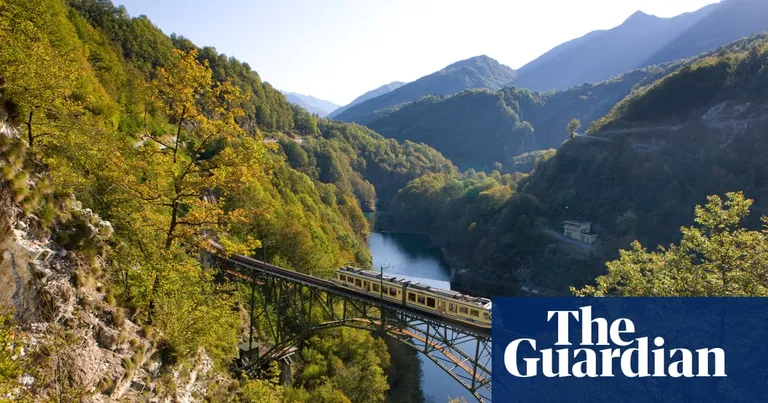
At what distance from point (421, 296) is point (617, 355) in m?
8.15

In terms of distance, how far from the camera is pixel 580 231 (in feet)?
205

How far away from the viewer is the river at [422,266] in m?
38.1

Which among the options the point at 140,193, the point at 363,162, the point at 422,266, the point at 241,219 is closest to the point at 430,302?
the point at 241,219

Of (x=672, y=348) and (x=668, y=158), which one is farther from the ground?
(x=668, y=158)

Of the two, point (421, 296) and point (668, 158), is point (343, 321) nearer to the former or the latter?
point (421, 296)

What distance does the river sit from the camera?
1500 inches

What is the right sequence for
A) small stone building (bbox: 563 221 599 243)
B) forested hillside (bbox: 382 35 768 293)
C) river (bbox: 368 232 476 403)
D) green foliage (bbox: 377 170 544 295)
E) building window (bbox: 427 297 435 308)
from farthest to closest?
1. green foliage (bbox: 377 170 544 295)
2. small stone building (bbox: 563 221 599 243)
3. forested hillside (bbox: 382 35 768 293)
4. river (bbox: 368 232 476 403)
5. building window (bbox: 427 297 435 308)

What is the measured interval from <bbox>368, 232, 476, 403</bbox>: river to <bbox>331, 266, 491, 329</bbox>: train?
19.9 m

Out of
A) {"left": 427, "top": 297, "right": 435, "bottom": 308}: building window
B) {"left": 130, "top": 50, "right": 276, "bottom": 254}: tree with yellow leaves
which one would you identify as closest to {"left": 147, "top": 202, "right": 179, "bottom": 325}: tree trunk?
{"left": 130, "top": 50, "right": 276, "bottom": 254}: tree with yellow leaves

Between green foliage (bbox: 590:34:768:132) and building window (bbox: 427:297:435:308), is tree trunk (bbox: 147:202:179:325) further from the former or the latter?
green foliage (bbox: 590:34:768:132)

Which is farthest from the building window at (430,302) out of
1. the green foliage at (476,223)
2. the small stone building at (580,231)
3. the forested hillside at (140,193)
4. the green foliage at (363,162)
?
the green foliage at (363,162)

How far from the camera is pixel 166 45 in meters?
67.8

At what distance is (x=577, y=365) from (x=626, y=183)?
200 ft

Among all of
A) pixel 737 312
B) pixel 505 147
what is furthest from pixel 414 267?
pixel 505 147
